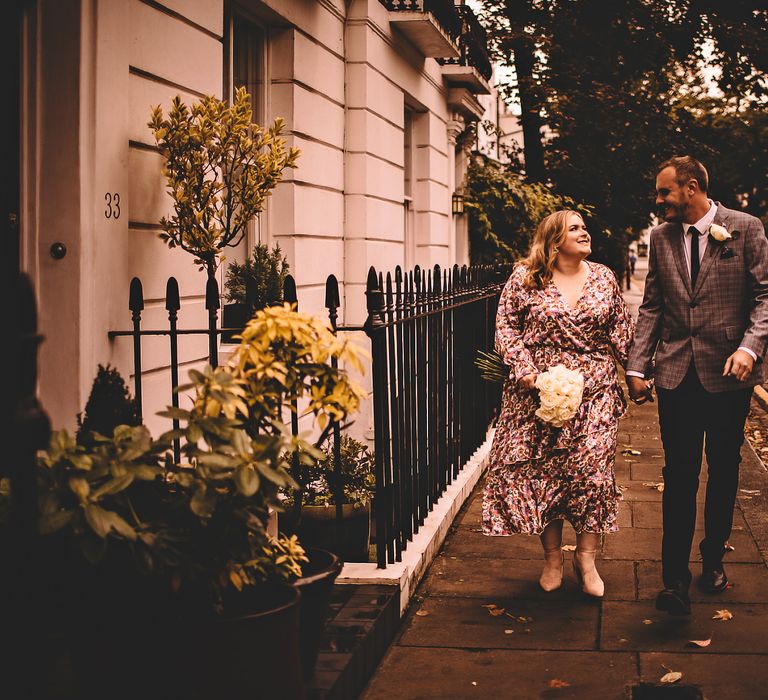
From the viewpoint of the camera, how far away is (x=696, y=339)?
519cm

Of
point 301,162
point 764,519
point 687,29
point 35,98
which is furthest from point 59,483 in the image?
point 687,29

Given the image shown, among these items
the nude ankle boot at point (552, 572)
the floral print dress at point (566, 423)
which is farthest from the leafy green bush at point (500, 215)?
the nude ankle boot at point (552, 572)

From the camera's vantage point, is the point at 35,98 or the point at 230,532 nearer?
A: the point at 230,532

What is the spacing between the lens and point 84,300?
5.04 meters

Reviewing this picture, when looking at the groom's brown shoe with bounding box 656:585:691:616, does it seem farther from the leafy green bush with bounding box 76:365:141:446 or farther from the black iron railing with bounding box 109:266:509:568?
the leafy green bush with bounding box 76:365:141:446

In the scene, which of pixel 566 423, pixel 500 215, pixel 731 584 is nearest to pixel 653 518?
pixel 731 584

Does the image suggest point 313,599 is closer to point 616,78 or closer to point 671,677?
point 671,677

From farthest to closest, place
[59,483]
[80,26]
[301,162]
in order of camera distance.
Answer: [301,162] → [80,26] → [59,483]

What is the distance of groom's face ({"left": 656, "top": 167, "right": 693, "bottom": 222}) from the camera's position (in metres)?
5.25

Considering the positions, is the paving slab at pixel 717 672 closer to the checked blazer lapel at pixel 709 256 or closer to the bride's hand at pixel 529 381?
the bride's hand at pixel 529 381

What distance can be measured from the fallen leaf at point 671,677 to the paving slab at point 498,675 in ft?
0.38

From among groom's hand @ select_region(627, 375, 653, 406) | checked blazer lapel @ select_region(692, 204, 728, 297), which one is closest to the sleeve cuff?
checked blazer lapel @ select_region(692, 204, 728, 297)

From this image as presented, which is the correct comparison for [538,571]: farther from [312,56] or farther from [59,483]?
[312,56]

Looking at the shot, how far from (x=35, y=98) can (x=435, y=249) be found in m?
9.28
